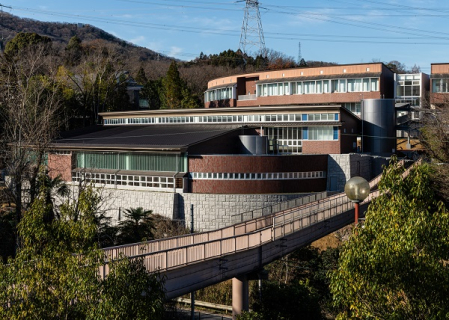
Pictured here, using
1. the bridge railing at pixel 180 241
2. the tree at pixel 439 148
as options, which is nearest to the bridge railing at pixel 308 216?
the bridge railing at pixel 180 241

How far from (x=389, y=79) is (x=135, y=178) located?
27.0m

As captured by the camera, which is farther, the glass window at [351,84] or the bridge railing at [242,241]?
the glass window at [351,84]

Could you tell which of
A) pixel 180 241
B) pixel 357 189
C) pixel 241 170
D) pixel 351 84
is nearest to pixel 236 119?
pixel 241 170

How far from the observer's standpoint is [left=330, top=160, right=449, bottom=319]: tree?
38.5 feet

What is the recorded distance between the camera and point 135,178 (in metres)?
39.7

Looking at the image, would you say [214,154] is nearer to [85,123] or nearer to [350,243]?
[350,243]

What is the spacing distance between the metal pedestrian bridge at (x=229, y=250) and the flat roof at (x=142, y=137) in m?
11.7

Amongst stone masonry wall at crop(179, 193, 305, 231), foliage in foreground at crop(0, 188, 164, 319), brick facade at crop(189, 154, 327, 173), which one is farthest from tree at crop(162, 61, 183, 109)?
foliage in foreground at crop(0, 188, 164, 319)

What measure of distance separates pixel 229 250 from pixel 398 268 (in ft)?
34.3

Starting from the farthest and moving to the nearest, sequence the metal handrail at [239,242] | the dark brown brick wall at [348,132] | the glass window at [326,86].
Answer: the glass window at [326,86] < the dark brown brick wall at [348,132] < the metal handrail at [239,242]

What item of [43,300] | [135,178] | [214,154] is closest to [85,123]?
[135,178]

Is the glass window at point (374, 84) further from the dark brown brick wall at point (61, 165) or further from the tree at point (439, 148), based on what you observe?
the dark brown brick wall at point (61, 165)

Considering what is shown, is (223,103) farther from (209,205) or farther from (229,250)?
(229,250)

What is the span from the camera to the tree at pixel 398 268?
Answer: 11.7m
